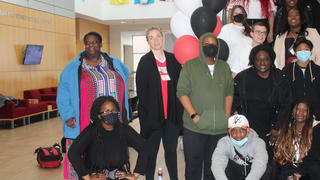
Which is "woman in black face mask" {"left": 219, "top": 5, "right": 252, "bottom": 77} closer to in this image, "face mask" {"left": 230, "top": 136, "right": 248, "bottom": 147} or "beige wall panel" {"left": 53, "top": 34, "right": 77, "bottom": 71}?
"face mask" {"left": 230, "top": 136, "right": 248, "bottom": 147}

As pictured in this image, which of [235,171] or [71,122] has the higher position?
[71,122]

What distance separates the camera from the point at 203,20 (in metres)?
2.97

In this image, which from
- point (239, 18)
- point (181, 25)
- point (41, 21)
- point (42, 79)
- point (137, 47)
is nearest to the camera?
point (239, 18)

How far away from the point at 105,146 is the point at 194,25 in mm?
1352

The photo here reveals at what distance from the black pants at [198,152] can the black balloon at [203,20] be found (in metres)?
0.91

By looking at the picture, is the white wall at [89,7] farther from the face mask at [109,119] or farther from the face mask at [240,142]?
the face mask at [240,142]

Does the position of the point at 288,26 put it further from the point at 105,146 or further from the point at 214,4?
the point at 105,146

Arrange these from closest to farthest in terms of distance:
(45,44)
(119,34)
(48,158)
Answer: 1. (48,158)
2. (45,44)
3. (119,34)

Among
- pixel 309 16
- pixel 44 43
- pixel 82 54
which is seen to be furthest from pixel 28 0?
pixel 309 16

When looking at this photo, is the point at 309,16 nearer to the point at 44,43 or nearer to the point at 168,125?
the point at 168,125

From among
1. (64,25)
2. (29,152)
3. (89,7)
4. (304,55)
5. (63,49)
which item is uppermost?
(89,7)

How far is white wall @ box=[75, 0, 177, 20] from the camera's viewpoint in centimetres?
1555

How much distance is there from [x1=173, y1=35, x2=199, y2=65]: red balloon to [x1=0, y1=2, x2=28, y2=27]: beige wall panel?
7.69 metres

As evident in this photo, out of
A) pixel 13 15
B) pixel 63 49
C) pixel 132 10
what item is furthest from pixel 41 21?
pixel 132 10
